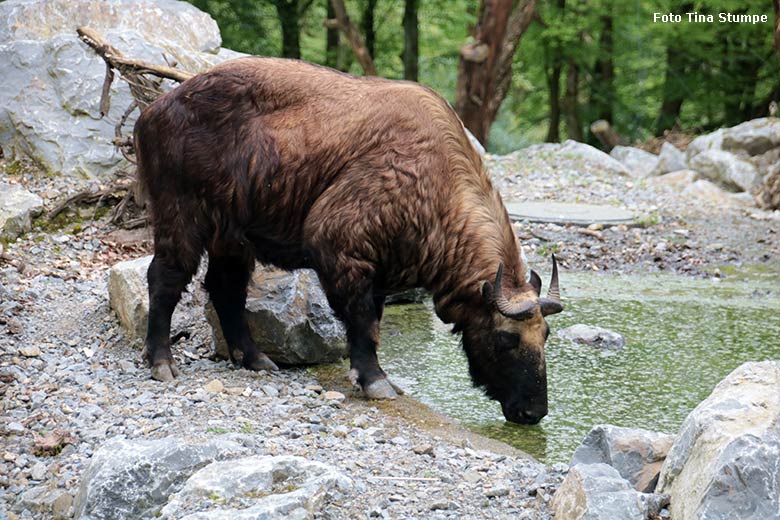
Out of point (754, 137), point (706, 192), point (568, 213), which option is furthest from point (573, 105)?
point (568, 213)

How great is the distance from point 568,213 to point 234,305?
6645 millimetres

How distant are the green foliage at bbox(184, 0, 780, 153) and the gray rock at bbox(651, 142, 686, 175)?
3.89m

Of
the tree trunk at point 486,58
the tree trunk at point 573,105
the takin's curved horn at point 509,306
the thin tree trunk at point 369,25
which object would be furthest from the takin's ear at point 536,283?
the tree trunk at point 573,105

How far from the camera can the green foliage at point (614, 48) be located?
65.2 feet

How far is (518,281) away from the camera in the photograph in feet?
19.8

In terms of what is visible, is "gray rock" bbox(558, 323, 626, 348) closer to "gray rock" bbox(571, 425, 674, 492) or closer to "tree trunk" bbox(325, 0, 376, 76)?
"gray rock" bbox(571, 425, 674, 492)

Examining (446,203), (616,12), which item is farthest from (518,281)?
(616,12)

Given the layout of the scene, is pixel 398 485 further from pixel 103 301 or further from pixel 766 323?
pixel 766 323

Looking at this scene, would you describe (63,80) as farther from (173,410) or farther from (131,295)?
(173,410)

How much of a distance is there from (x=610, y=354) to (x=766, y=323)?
176cm

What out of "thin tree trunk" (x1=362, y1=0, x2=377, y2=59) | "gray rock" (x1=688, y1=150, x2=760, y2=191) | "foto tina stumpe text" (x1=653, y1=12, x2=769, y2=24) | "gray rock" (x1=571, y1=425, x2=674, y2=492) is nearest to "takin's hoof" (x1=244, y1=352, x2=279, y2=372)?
"gray rock" (x1=571, y1=425, x2=674, y2=492)

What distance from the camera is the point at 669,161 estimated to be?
16016 millimetres

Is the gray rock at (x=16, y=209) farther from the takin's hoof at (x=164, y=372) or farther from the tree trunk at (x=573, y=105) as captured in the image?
the tree trunk at (x=573, y=105)

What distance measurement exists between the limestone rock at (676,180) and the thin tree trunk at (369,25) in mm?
9185
